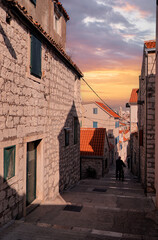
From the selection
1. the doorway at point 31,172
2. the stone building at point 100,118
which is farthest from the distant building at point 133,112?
the doorway at point 31,172

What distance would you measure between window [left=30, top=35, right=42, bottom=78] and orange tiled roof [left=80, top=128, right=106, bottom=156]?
42.0 feet

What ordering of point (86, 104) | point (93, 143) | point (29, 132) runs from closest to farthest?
point (29, 132) < point (93, 143) < point (86, 104)

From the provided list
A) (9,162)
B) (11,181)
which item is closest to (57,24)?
(9,162)

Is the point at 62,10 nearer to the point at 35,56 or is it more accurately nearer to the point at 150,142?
the point at 35,56

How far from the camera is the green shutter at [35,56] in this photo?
6188 millimetres

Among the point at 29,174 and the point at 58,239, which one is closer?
the point at 58,239

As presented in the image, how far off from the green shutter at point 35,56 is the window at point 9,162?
2342mm

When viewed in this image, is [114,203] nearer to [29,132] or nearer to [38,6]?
[29,132]

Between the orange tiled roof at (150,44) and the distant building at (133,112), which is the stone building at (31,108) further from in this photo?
the distant building at (133,112)

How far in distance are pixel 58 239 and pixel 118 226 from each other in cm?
170

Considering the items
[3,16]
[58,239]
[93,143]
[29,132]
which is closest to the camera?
[58,239]

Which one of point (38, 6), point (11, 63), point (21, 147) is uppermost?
point (38, 6)

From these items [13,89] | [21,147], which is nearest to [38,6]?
[13,89]

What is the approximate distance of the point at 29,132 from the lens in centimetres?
607
